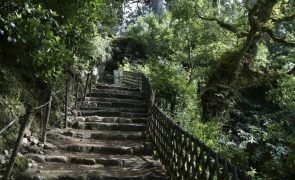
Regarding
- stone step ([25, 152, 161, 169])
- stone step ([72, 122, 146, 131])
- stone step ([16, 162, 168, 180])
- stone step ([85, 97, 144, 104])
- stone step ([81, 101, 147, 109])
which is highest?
stone step ([85, 97, 144, 104])

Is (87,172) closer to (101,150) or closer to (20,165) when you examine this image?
(20,165)

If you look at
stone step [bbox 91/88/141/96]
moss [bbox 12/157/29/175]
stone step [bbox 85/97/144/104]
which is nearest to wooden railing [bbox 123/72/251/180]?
moss [bbox 12/157/29/175]

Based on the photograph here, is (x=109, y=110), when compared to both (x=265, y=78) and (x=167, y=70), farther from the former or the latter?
(x=265, y=78)

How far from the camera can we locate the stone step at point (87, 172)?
18.9 ft

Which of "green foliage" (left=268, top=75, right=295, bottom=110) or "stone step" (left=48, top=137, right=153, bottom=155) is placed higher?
"green foliage" (left=268, top=75, right=295, bottom=110)

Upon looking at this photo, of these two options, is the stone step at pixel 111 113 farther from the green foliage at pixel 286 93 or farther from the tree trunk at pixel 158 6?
the tree trunk at pixel 158 6

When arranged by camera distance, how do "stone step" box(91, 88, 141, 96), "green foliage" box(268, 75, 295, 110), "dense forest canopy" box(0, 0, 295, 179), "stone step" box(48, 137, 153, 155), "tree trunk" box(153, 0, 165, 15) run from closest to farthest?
"dense forest canopy" box(0, 0, 295, 179)
"stone step" box(48, 137, 153, 155)
"green foliage" box(268, 75, 295, 110)
"stone step" box(91, 88, 141, 96)
"tree trunk" box(153, 0, 165, 15)

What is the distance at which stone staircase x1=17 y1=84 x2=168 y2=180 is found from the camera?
6086 millimetres

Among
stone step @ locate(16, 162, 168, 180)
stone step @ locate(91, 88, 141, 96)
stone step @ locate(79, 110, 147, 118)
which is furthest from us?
stone step @ locate(91, 88, 141, 96)

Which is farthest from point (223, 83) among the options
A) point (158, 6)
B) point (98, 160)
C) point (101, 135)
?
point (158, 6)

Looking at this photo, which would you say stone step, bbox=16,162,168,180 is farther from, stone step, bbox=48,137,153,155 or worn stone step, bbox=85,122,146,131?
worn stone step, bbox=85,122,146,131

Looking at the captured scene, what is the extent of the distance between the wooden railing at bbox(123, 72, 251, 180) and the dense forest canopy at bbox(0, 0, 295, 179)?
1405mm

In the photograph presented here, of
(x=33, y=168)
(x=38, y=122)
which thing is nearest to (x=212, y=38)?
(x=38, y=122)

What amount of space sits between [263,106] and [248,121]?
2.93 m
